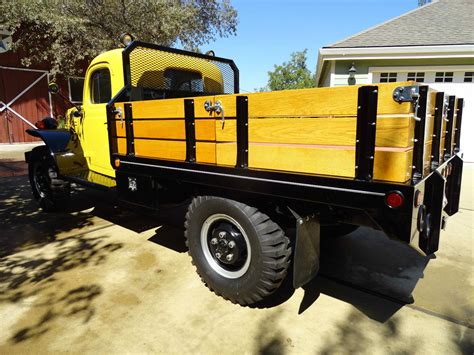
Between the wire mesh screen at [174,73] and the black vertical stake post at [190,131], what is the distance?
55.6 inches

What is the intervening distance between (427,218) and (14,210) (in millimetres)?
6107

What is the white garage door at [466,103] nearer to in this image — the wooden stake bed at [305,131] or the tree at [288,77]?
the wooden stake bed at [305,131]

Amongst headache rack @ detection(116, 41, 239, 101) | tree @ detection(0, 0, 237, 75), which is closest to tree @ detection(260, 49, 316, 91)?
tree @ detection(0, 0, 237, 75)

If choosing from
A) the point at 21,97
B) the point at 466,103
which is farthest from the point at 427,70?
the point at 21,97

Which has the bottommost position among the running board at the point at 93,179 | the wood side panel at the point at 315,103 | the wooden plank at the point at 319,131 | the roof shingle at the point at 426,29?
the running board at the point at 93,179

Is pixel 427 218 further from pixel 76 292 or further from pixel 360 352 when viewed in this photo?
pixel 76 292

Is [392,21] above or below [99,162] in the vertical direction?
above

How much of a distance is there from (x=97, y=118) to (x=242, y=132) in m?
2.90

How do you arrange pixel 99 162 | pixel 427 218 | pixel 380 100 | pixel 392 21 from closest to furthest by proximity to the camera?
pixel 380 100 → pixel 427 218 → pixel 99 162 → pixel 392 21

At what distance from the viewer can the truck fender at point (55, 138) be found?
17.0 ft

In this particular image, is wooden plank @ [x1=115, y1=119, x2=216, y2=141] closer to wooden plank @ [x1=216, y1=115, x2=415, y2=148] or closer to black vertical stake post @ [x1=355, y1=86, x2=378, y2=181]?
wooden plank @ [x1=216, y1=115, x2=415, y2=148]

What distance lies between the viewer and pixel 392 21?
10852mm

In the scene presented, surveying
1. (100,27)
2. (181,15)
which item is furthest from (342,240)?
(100,27)

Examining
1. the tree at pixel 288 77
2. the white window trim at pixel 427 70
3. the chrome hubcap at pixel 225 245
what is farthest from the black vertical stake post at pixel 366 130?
the tree at pixel 288 77
